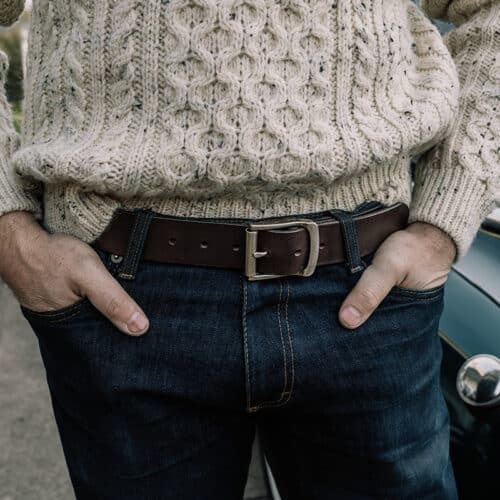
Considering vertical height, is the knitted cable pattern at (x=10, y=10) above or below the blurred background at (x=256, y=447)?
above

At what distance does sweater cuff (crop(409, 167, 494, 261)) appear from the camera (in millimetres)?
1057

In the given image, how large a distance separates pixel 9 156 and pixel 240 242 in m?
0.48

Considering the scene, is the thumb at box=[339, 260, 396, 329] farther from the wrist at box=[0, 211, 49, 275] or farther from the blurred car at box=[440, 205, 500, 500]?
the wrist at box=[0, 211, 49, 275]

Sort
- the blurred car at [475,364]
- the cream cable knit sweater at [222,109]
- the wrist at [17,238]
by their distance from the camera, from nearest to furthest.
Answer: the cream cable knit sweater at [222,109]
the wrist at [17,238]
the blurred car at [475,364]

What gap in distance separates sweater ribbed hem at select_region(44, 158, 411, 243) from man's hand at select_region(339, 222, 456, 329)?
0.34 feet

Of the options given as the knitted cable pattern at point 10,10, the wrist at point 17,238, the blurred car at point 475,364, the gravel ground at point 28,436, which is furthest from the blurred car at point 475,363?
the gravel ground at point 28,436

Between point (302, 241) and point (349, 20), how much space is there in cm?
36

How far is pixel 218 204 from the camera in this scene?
0.95 m

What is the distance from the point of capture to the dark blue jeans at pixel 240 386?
937 mm

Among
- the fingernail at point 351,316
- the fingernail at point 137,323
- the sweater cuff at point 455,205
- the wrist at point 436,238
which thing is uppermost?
the sweater cuff at point 455,205

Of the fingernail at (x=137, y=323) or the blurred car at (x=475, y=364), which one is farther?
the blurred car at (x=475, y=364)

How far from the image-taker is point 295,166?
90cm

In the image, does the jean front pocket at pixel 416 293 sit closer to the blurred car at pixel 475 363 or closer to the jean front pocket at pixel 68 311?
the blurred car at pixel 475 363

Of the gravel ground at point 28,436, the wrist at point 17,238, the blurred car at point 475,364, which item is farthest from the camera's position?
the gravel ground at point 28,436
